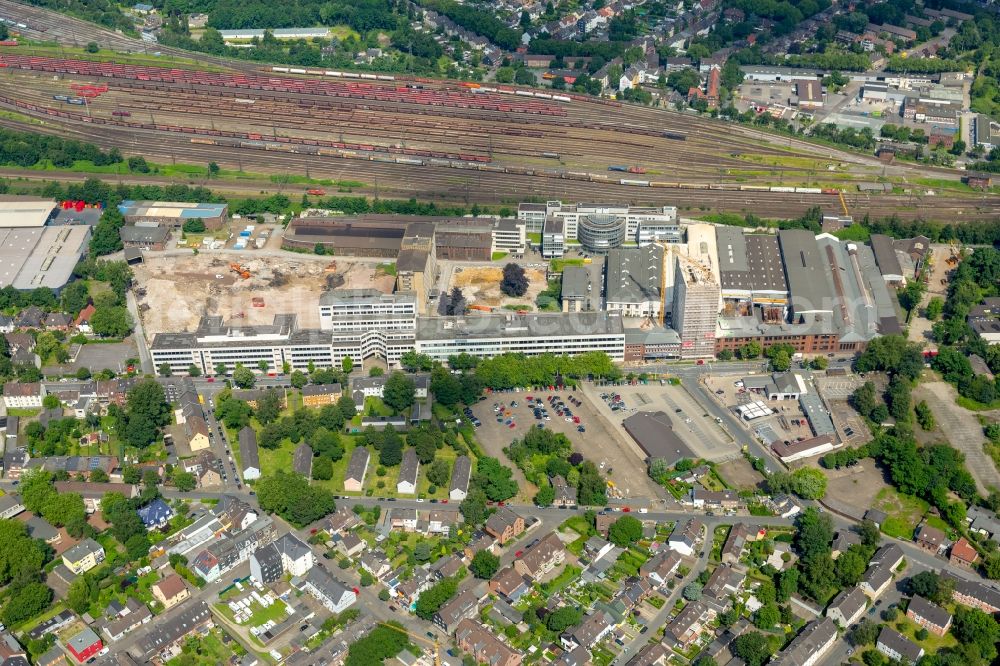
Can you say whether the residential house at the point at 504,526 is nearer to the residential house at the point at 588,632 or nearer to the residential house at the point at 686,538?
the residential house at the point at 588,632

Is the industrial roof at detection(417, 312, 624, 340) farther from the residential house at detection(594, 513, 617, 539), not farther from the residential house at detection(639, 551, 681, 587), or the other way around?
the residential house at detection(639, 551, 681, 587)

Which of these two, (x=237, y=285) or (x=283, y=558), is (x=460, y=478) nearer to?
(x=283, y=558)

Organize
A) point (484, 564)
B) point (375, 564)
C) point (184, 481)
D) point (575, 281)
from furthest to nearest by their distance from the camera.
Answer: point (575, 281) → point (184, 481) → point (375, 564) → point (484, 564)

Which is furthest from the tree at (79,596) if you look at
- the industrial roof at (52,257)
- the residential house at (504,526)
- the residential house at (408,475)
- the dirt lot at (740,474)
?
the dirt lot at (740,474)

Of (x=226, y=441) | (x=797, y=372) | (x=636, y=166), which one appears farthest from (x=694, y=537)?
(x=636, y=166)

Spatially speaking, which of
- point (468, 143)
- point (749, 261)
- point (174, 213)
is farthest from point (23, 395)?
point (468, 143)

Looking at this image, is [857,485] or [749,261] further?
[749,261]

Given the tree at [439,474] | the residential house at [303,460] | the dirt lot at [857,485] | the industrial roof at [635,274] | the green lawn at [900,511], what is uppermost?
the industrial roof at [635,274]

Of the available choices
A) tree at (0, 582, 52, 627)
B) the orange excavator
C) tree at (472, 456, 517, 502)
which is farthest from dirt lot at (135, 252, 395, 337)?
tree at (0, 582, 52, 627)
